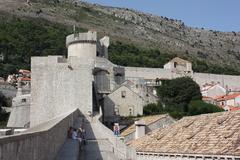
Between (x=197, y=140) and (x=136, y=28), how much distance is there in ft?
495

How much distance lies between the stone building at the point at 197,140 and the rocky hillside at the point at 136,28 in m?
107

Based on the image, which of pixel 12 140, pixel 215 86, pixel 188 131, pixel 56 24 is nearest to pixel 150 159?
pixel 188 131

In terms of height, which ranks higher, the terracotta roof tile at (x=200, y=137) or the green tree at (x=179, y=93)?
the green tree at (x=179, y=93)

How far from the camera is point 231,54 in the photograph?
171 metres

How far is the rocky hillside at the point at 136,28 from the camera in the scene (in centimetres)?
14488

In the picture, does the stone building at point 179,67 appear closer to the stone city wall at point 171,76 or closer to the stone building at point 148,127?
the stone city wall at point 171,76

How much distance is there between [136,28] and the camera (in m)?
170

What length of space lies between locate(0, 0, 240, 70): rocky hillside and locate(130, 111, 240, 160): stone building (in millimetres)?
107187

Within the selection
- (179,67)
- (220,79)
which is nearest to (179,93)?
(179,67)

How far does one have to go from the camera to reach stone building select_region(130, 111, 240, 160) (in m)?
18.1

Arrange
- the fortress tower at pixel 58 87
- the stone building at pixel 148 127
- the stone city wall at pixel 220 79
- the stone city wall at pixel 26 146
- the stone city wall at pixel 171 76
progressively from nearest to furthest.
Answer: the stone city wall at pixel 26 146, the fortress tower at pixel 58 87, the stone building at pixel 148 127, the stone city wall at pixel 171 76, the stone city wall at pixel 220 79

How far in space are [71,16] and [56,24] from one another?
27.1m

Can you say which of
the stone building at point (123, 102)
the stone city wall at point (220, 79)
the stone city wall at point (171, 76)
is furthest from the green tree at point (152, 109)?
the stone city wall at point (220, 79)

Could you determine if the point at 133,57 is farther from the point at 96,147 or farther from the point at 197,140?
the point at 96,147
